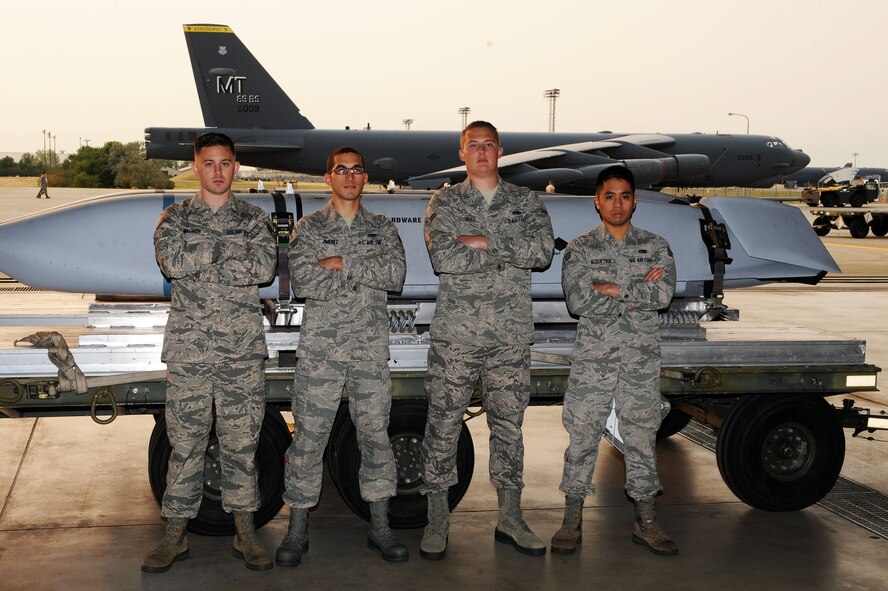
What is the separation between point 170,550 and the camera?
15.6ft

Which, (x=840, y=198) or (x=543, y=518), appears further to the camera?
(x=840, y=198)

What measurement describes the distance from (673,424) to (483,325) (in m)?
3.20

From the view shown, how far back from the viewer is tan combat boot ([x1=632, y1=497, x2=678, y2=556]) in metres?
5.06

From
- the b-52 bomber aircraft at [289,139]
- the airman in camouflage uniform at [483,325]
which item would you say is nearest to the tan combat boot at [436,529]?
the airman in camouflage uniform at [483,325]

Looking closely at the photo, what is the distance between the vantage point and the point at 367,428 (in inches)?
195

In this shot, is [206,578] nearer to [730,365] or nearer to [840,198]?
[730,365]

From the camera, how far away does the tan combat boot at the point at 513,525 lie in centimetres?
506

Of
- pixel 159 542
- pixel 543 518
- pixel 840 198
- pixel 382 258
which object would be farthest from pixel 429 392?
pixel 840 198

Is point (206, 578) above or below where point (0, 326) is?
below

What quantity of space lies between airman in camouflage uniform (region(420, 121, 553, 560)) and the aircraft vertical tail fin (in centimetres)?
2559

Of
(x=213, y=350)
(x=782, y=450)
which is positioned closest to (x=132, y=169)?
(x=213, y=350)

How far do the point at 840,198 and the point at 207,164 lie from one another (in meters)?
41.4

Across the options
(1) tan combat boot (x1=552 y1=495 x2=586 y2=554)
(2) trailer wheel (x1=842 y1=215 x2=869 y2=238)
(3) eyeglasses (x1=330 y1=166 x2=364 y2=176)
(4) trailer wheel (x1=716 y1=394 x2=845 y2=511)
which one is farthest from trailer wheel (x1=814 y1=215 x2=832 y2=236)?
(3) eyeglasses (x1=330 y1=166 x2=364 y2=176)

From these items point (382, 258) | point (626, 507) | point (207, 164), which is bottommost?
point (626, 507)
